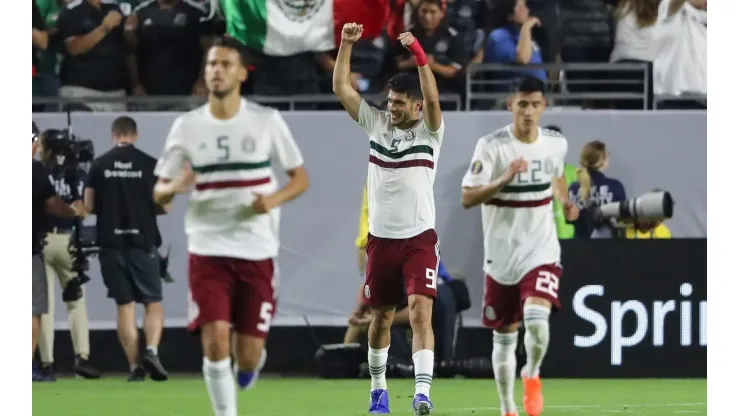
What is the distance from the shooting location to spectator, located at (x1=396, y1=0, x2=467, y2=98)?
15.3m

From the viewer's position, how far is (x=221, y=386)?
786cm

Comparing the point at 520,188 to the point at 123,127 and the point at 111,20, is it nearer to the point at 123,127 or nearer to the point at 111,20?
the point at 123,127

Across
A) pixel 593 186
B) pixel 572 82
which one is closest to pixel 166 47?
pixel 572 82

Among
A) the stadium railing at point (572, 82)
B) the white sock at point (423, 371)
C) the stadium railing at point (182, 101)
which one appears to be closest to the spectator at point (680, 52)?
the stadium railing at point (572, 82)

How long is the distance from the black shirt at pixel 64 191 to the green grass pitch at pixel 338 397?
1525 millimetres

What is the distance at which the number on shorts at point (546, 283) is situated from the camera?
1004 cm

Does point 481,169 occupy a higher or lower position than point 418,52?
lower

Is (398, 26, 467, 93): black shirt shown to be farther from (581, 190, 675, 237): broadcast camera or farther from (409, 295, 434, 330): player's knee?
(409, 295, 434, 330): player's knee

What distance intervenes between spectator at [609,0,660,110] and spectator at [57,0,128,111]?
5372mm

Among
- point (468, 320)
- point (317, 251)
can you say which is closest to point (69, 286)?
point (317, 251)

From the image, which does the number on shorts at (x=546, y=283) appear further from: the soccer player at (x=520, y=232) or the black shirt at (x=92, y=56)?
the black shirt at (x=92, y=56)

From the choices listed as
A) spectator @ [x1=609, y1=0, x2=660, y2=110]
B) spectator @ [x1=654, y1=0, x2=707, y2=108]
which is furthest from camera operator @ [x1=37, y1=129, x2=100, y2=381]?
spectator @ [x1=654, y1=0, x2=707, y2=108]

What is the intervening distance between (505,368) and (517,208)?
1128mm

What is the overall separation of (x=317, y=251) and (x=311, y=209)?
17.7 inches
